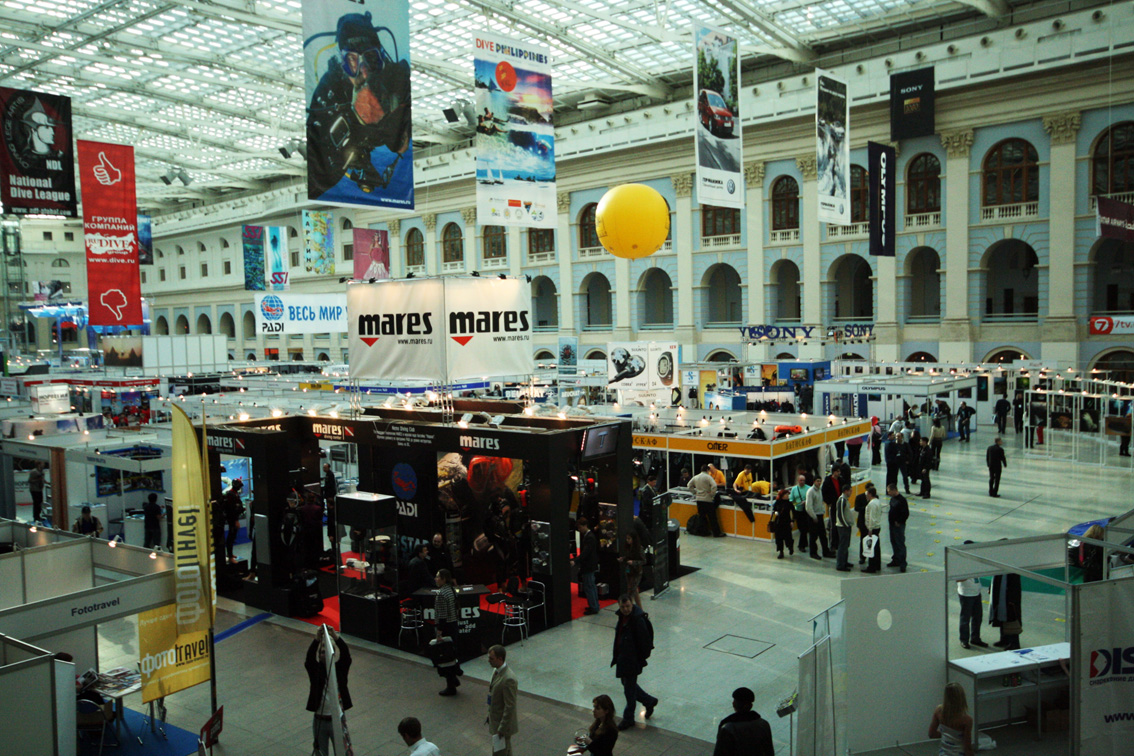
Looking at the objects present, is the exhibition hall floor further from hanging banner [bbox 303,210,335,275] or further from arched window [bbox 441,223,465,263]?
arched window [bbox 441,223,465,263]

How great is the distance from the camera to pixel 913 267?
3606cm

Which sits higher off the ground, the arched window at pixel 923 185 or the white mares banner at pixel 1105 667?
the arched window at pixel 923 185

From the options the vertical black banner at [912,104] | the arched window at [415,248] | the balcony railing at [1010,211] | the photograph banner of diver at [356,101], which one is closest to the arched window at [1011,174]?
the balcony railing at [1010,211]

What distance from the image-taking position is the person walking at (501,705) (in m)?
6.71

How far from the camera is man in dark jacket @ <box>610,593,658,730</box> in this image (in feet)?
24.6

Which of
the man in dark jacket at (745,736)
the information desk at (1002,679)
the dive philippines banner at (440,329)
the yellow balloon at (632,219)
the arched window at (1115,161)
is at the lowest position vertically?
the information desk at (1002,679)

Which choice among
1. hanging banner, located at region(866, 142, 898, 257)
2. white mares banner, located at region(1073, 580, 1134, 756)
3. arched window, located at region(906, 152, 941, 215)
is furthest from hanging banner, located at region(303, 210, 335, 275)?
white mares banner, located at region(1073, 580, 1134, 756)

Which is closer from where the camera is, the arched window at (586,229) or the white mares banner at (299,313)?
the white mares banner at (299,313)

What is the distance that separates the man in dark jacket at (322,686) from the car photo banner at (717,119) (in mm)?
10328

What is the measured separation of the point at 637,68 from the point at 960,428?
62.1 ft

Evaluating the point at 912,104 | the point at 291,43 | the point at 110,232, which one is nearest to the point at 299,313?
the point at 110,232

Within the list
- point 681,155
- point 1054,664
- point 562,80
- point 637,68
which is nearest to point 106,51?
point 562,80

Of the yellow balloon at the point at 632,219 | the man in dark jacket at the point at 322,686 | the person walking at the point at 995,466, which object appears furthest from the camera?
the person walking at the point at 995,466

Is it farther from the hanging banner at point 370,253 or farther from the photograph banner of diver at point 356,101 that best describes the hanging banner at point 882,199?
the photograph banner of diver at point 356,101
